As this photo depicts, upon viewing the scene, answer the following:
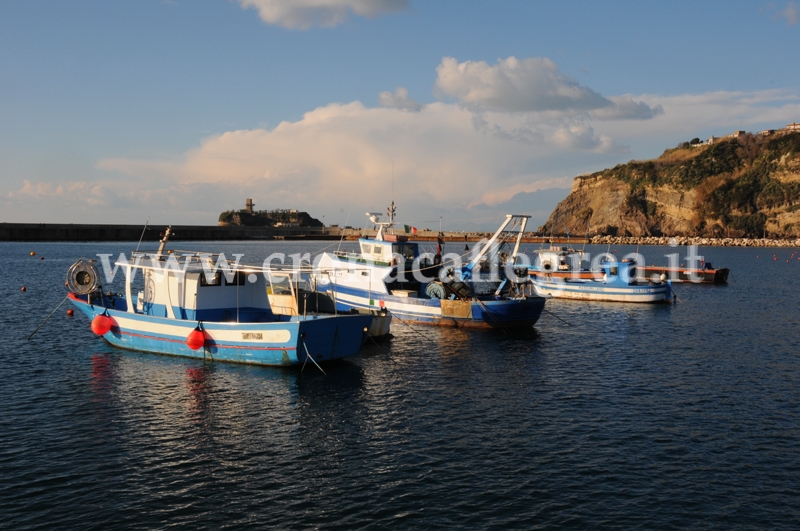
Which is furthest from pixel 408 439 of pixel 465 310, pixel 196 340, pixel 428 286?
pixel 428 286

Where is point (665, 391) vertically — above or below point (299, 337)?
below

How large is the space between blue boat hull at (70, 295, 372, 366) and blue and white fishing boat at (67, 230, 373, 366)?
0.05 meters

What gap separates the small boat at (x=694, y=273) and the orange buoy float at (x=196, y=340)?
6120 centimetres

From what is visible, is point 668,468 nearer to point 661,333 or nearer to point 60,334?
point 661,333

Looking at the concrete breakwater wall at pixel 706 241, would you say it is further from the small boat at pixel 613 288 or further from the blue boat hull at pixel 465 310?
the blue boat hull at pixel 465 310

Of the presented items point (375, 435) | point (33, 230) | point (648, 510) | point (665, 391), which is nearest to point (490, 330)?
point (665, 391)

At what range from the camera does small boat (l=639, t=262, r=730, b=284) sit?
7550cm

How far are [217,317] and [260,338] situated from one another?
445 cm

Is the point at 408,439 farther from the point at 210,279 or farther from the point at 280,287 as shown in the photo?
the point at 210,279

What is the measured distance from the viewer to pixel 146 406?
2303cm

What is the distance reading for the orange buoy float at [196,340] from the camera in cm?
2895

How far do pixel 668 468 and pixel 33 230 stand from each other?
595 feet

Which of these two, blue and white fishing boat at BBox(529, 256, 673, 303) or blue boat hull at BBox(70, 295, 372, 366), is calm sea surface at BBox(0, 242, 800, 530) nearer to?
blue boat hull at BBox(70, 295, 372, 366)

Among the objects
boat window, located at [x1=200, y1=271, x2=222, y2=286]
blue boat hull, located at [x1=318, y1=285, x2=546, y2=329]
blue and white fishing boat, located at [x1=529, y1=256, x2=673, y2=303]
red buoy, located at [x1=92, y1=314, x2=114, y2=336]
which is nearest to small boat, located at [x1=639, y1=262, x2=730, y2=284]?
blue and white fishing boat, located at [x1=529, y1=256, x2=673, y2=303]
